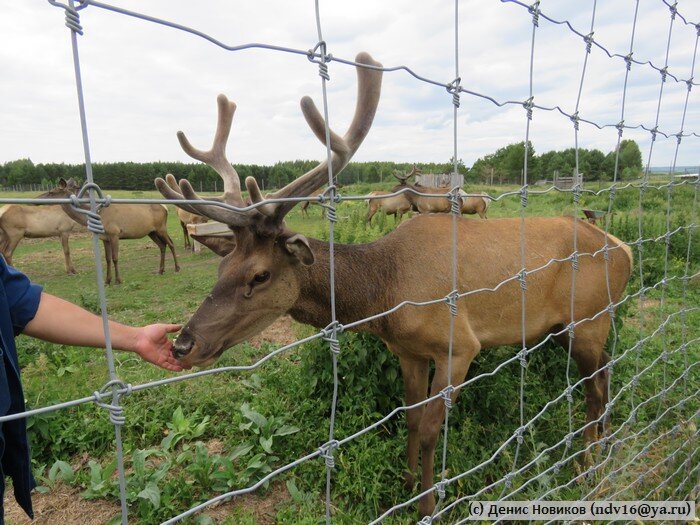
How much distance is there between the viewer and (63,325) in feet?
5.71

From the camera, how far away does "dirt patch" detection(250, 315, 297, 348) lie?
237 inches

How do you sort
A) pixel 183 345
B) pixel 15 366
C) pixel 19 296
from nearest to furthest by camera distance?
pixel 15 366, pixel 19 296, pixel 183 345

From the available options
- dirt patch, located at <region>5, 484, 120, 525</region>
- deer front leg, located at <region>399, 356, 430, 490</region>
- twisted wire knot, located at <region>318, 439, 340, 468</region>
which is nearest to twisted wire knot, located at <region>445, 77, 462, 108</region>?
twisted wire knot, located at <region>318, 439, 340, 468</region>

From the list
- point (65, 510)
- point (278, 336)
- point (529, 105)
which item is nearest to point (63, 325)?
point (65, 510)

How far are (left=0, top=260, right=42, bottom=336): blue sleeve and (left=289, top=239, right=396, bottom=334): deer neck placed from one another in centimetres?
143

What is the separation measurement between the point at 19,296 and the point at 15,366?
10.1 inches

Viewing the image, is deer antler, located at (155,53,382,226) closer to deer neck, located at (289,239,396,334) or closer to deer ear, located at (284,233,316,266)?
deer ear, located at (284,233,316,266)

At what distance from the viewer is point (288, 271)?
9.13 ft

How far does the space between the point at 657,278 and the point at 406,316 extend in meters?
6.79

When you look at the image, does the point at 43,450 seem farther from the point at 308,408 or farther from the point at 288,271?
the point at 288,271

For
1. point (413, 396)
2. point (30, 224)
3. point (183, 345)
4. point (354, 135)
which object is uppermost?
point (354, 135)

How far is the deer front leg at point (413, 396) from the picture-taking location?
342 cm

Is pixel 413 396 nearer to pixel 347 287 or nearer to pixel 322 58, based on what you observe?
pixel 347 287

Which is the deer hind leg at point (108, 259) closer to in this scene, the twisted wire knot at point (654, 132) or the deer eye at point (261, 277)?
the deer eye at point (261, 277)
